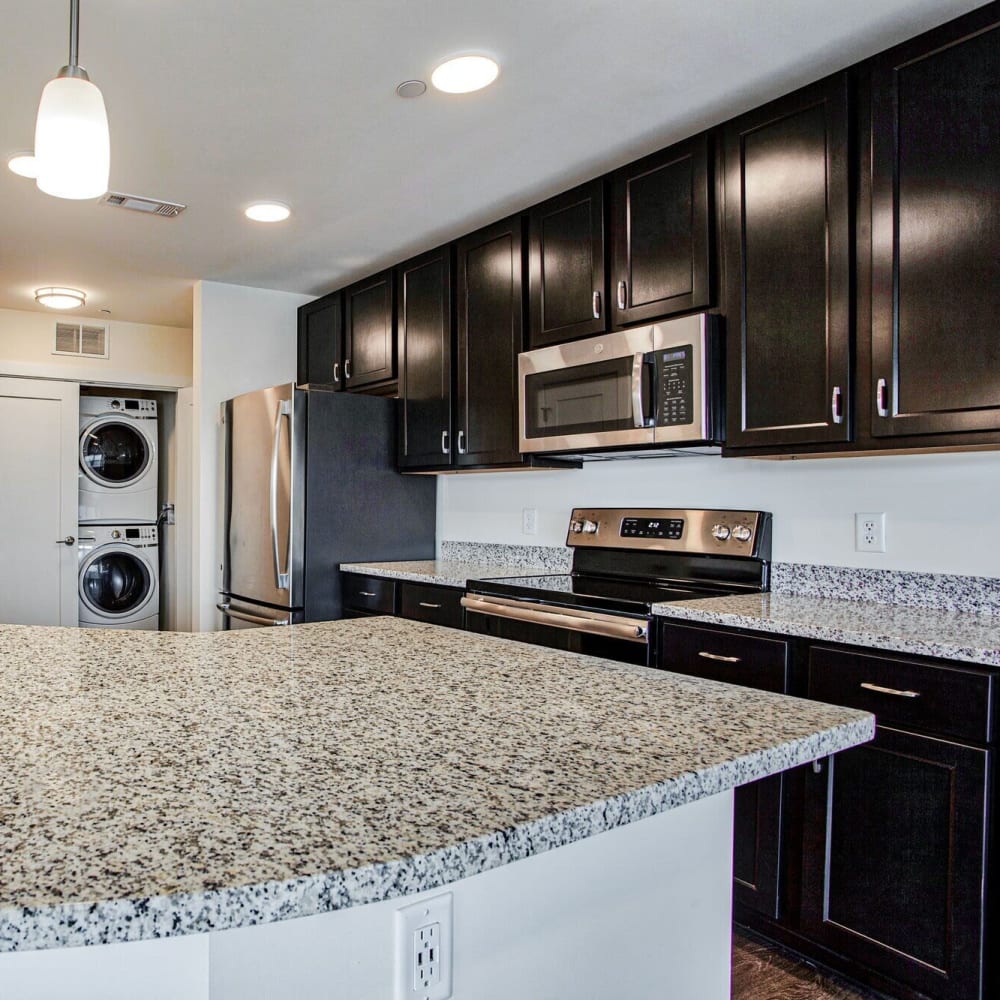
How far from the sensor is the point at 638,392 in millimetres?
2549

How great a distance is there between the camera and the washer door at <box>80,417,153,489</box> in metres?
5.46

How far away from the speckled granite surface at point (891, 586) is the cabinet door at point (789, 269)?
0.47 m

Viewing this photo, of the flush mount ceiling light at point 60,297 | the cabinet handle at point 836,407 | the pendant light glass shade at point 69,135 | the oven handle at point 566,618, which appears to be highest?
the flush mount ceiling light at point 60,297

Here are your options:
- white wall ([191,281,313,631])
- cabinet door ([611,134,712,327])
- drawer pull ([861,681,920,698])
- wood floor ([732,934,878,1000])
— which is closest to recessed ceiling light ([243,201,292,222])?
white wall ([191,281,313,631])

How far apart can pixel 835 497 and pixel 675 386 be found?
569mm

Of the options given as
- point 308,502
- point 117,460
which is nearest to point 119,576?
point 117,460

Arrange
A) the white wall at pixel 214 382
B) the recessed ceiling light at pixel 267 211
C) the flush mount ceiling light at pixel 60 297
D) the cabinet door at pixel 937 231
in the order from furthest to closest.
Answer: the flush mount ceiling light at pixel 60 297, the white wall at pixel 214 382, the recessed ceiling light at pixel 267 211, the cabinet door at pixel 937 231

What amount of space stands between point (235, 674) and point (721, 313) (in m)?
1.71

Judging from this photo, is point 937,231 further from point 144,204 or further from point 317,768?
point 144,204

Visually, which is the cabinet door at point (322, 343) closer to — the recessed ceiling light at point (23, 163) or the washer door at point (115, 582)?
the recessed ceiling light at point (23, 163)

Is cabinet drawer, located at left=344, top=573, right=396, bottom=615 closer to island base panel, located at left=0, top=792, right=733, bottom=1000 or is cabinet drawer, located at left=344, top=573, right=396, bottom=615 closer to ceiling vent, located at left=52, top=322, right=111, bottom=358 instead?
island base panel, located at left=0, top=792, right=733, bottom=1000

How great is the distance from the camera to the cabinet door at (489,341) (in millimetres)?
3113

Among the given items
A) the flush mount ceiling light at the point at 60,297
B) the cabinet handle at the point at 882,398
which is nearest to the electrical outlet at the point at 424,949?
the cabinet handle at the point at 882,398

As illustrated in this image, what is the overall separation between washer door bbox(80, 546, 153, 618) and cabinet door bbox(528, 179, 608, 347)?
3777 millimetres
